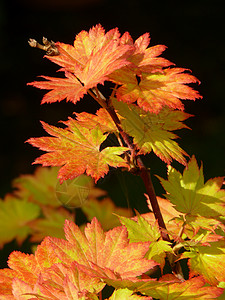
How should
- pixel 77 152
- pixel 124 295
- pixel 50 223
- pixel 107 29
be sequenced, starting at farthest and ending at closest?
pixel 107 29, pixel 50 223, pixel 77 152, pixel 124 295

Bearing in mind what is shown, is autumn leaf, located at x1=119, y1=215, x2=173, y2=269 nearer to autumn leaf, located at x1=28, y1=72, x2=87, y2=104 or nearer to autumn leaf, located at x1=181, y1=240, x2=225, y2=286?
autumn leaf, located at x1=181, y1=240, x2=225, y2=286

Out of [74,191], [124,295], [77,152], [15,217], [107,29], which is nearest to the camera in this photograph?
[124,295]

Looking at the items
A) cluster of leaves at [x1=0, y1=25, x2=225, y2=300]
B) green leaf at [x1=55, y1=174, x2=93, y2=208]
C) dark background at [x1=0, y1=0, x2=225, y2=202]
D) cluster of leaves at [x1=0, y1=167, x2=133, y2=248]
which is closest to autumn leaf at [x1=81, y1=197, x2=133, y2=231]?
cluster of leaves at [x1=0, y1=167, x2=133, y2=248]

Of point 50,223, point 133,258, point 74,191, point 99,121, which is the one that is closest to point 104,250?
point 133,258

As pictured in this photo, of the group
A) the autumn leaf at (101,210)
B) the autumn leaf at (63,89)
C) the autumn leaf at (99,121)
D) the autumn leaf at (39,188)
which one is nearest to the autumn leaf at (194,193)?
the autumn leaf at (99,121)

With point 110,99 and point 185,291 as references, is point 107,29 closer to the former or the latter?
point 110,99

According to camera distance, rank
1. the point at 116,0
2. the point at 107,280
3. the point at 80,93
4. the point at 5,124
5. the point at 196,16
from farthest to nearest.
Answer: the point at 116,0, the point at 196,16, the point at 5,124, the point at 80,93, the point at 107,280

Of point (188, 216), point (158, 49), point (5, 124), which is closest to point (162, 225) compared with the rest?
point (188, 216)

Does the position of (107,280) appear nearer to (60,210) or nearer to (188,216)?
(188,216)
